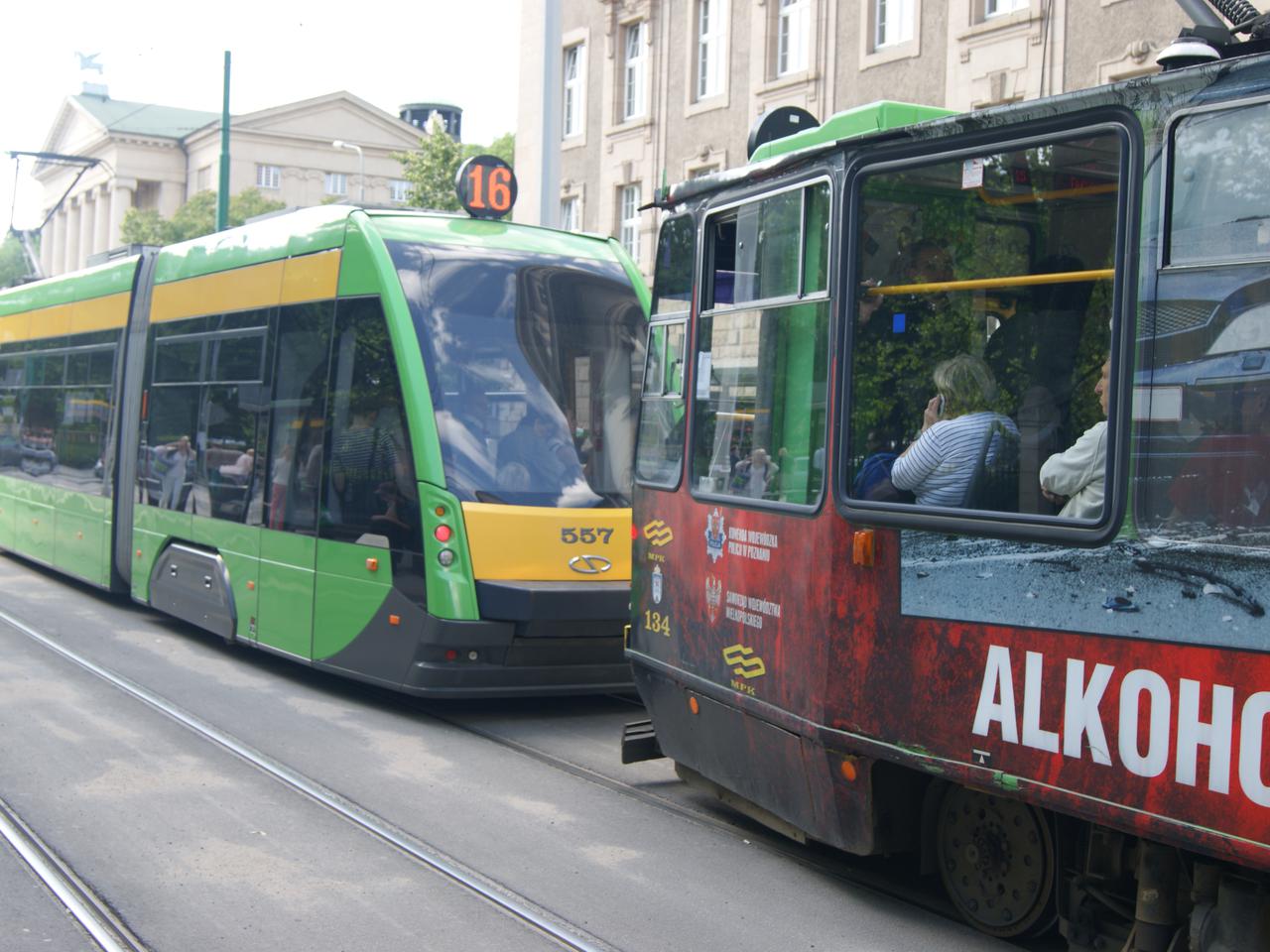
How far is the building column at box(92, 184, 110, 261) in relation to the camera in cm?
7950

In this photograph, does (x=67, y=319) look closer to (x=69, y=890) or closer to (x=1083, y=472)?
(x=69, y=890)

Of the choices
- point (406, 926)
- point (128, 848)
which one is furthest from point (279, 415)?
point (406, 926)

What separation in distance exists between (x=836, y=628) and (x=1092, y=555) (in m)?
1.15

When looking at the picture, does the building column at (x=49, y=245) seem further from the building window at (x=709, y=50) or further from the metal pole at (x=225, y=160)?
the building window at (x=709, y=50)

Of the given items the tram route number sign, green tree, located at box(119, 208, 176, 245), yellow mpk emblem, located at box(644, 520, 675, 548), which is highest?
green tree, located at box(119, 208, 176, 245)

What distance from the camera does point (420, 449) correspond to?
336 inches

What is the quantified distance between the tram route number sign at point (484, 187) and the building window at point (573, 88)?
20019 mm

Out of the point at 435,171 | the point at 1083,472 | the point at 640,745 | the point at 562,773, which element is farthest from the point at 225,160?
the point at 1083,472

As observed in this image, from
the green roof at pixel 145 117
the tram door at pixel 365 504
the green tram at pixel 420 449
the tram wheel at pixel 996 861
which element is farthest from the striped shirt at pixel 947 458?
the green roof at pixel 145 117

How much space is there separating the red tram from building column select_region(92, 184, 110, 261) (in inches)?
3092

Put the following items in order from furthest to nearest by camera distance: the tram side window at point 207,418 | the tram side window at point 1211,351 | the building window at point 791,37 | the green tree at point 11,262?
the green tree at point 11,262
the building window at point 791,37
the tram side window at point 207,418
the tram side window at point 1211,351

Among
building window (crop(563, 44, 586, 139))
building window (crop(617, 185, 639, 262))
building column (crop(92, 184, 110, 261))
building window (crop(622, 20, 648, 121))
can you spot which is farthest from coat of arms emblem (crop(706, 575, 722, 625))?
building column (crop(92, 184, 110, 261))

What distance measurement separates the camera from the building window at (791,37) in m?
23.3

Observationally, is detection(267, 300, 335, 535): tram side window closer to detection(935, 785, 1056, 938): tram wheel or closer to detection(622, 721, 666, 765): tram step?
detection(622, 721, 666, 765): tram step
